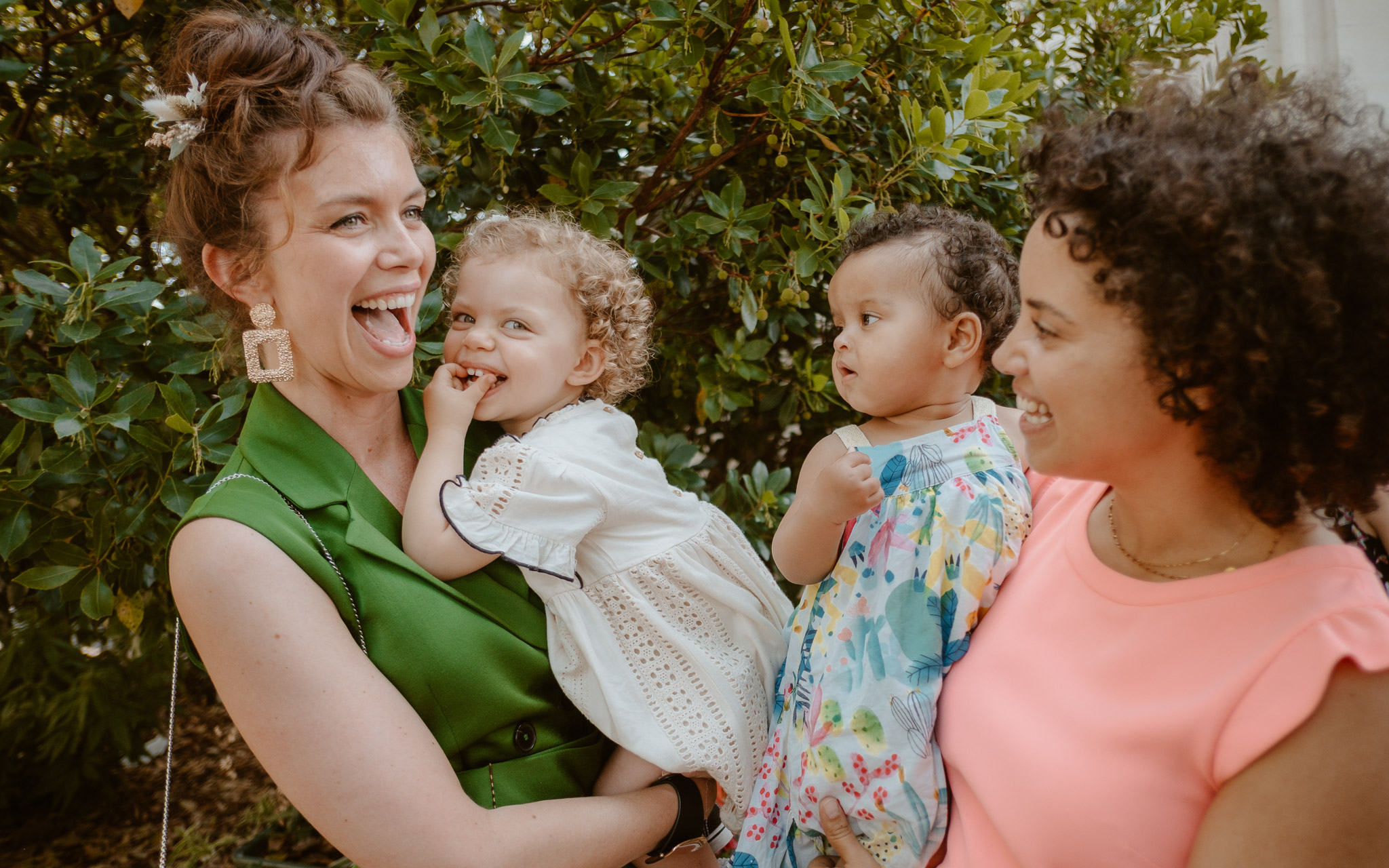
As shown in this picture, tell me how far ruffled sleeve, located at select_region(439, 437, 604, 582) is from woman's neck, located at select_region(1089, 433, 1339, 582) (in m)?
0.94

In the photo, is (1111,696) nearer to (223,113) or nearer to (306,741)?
(306,741)

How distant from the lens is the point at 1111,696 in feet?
4.09

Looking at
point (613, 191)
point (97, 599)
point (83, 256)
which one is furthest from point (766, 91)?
point (97, 599)

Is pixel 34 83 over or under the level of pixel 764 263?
over

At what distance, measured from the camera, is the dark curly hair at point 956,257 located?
1766 mm

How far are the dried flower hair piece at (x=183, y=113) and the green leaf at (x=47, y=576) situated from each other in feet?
3.34

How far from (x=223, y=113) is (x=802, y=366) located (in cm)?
157

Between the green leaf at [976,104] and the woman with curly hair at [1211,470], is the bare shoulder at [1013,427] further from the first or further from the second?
the green leaf at [976,104]

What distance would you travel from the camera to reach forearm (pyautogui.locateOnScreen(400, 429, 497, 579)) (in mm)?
1637

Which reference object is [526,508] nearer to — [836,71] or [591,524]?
[591,524]

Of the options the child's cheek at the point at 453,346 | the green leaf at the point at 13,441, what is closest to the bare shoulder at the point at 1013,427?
the child's cheek at the point at 453,346

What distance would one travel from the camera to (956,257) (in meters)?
1.77

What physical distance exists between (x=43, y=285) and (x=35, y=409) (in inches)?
10.5

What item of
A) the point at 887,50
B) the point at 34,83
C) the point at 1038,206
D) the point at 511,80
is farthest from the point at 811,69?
the point at 34,83
